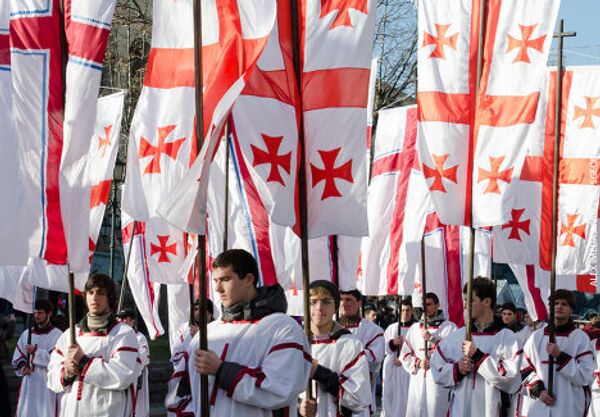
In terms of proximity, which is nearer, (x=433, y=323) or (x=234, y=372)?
(x=234, y=372)

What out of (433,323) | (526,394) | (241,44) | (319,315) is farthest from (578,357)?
(241,44)

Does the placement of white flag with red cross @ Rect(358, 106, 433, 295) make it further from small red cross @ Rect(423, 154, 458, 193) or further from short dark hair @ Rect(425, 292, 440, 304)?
small red cross @ Rect(423, 154, 458, 193)

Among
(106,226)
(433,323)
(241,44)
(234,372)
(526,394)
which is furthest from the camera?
(106,226)

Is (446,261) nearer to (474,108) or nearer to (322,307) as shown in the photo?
(474,108)

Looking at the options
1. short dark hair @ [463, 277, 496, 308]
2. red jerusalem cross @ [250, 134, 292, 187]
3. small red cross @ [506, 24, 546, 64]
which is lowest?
short dark hair @ [463, 277, 496, 308]

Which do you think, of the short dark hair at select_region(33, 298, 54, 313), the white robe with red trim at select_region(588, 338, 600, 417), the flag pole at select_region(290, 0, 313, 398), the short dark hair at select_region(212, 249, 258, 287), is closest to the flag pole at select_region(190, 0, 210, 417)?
the short dark hair at select_region(212, 249, 258, 287)

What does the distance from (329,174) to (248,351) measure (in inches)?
91.9

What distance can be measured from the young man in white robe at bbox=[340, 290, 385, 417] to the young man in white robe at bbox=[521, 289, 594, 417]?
179cm

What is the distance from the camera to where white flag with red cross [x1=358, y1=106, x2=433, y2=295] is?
632 inches

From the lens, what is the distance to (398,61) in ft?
101

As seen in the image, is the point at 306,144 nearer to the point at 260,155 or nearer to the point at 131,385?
the point at 260,155

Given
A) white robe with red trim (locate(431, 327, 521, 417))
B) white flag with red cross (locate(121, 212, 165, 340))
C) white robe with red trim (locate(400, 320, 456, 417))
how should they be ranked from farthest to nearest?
white robe with red trim (locate(400, 320, 456, 417)) < white flag with red cross (locate(121, 212, 165, 340)) < white robe with red trim (locate(431, 327, 521, 417))

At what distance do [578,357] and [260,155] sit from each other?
609 centimetres

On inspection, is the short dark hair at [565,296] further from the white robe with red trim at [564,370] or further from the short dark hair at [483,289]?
the short dark hair at [483,289]
